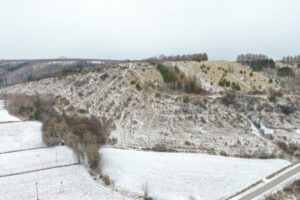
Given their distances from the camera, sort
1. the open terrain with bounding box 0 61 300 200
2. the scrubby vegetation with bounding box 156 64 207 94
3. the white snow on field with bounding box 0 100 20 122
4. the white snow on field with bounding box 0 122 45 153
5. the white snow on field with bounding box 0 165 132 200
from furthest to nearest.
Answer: the white snow on field with bounding box 0 100 20 122
the scrubby vegetation with bounding box 156 64 207 94
the white snow on field with bounding box 0 122 45 153
the open terrain with bounding box 0 61 300 200
the white snow on field with bounding box 0 165 132 200

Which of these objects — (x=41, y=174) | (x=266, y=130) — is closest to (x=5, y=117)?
(x=41, y=174)

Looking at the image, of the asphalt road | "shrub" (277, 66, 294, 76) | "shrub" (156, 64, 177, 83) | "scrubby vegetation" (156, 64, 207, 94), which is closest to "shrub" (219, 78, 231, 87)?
"scrubby vegetation" (156, 64, 207, 94)

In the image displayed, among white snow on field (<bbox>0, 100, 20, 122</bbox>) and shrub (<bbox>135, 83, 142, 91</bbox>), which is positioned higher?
shrub (<bbox>135, 83, 142, 91</bbox>)

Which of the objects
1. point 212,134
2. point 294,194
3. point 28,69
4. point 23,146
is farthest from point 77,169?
point 28,69

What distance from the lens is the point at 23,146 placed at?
37625mm

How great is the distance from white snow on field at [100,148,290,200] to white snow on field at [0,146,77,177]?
4432 millimetres

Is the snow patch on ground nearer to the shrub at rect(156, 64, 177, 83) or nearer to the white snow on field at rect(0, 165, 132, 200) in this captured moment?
the shrub at rect(156, 64, 177, 83)

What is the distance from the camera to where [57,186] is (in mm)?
26375

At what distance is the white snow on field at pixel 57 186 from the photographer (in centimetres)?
2450

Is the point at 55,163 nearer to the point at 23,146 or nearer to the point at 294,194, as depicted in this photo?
the point at 23,146

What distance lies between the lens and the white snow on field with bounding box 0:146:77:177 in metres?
30.8

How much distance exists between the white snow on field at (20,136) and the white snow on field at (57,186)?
31.4 ft

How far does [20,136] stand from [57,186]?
19.0 m

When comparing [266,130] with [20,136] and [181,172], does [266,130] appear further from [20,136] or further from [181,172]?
[20,136]
